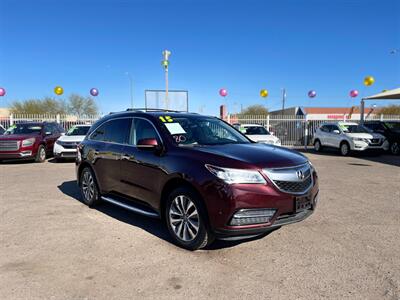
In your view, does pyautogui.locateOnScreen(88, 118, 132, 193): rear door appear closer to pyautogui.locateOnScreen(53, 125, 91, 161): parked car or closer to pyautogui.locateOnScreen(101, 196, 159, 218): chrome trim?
pyautogui.locateOnScreen(101, 196, 159, 218): chrome trim

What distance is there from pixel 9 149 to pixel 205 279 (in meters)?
11.9

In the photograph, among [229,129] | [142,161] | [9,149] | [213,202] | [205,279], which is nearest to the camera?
[205,279]

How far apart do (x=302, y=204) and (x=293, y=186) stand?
0.27m

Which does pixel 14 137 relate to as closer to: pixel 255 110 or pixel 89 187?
pixel 89 187

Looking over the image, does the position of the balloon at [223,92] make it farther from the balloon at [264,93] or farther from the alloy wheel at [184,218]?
the alloy wheel at [184,218]

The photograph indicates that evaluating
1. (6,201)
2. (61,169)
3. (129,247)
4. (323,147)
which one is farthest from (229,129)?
(323,147)

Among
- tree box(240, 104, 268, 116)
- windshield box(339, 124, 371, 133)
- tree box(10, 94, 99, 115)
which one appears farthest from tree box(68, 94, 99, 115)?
windshield box(339, 124, 371, 133)

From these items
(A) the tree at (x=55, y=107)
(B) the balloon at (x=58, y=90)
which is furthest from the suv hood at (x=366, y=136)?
(A) the tree at (x=55, y=107)

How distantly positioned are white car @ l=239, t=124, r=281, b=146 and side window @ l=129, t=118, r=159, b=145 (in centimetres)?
936

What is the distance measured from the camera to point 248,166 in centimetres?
378

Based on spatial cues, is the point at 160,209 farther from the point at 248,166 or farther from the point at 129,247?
the point at 248,166

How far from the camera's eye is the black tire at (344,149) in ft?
52.2

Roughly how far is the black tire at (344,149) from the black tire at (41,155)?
13371 mm

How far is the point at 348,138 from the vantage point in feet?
52.0
